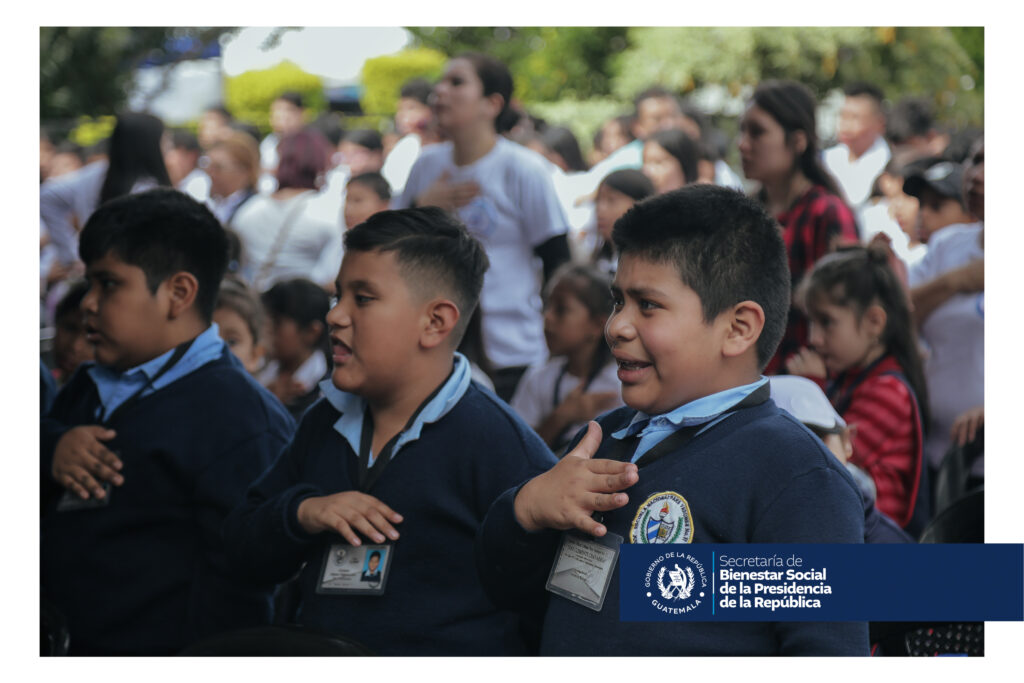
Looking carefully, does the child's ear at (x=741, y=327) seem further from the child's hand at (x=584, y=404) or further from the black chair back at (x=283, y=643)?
the child's hand at (x=584, y=404)

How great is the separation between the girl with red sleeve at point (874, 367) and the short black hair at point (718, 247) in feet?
2.31

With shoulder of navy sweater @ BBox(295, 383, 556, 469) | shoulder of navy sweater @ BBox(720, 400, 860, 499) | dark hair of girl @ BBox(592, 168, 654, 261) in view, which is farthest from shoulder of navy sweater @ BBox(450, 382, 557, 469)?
dark hair of girl @ BBox(592, 168, 654, 261)

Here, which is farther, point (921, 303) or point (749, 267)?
point (921, 303)

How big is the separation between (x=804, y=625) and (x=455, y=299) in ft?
2.49

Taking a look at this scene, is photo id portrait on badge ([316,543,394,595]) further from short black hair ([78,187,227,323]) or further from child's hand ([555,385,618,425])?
child's hand ([555,385,618,425])

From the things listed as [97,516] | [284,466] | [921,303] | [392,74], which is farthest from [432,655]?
[921,303]

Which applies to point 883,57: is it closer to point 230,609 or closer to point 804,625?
point 804,625

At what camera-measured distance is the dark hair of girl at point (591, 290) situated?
8.33ft

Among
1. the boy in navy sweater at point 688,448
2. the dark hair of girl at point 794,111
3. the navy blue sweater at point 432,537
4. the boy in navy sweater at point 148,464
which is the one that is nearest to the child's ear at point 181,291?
the boy in navy sweater at point 148,464

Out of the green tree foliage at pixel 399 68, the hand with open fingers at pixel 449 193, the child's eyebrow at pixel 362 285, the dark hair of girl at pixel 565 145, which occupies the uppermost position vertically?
the dark hair of girl at pixel 565 145

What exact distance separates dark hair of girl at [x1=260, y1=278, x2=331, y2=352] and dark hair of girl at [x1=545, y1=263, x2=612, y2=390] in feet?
1.98

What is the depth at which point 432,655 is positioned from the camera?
5.49ft

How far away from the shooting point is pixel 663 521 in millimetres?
1444

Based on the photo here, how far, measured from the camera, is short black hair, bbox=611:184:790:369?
1.48m
